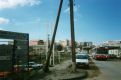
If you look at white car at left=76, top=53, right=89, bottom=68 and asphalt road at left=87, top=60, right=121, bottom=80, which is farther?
white car at left=76, top=53, right=89, bottom=68

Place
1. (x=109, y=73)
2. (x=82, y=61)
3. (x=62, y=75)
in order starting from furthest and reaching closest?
(x=82, y=61)
(x=109, y=73)
(x=62, y=75)

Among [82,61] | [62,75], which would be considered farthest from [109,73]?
[82,61]

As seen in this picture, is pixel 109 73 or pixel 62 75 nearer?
pixel 62 75

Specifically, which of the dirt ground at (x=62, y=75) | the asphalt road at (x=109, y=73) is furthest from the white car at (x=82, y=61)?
the dirt ground at (x=62, y=75)

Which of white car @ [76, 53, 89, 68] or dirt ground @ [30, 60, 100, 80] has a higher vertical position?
white car @ [76, 53, 89, 68]

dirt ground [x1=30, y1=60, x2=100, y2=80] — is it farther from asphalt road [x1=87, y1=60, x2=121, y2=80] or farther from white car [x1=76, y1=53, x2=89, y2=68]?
white car [x1=76, y1=53, x2=89, y2=68]

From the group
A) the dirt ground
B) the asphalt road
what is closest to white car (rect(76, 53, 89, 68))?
the asphalt road

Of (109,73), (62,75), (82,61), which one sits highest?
(82,61)

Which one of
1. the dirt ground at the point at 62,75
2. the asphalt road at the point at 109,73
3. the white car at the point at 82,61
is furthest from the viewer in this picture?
the white car at the point at 82,61

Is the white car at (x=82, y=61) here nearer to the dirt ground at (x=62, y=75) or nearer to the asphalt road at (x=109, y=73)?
the asphalt road at (x=109, y=73)

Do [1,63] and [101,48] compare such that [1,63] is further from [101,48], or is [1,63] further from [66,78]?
[101,48]

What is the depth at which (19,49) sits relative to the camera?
1764 centimetres

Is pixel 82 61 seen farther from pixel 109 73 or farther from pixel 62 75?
pixel 62 75

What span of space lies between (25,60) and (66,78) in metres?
3.34
